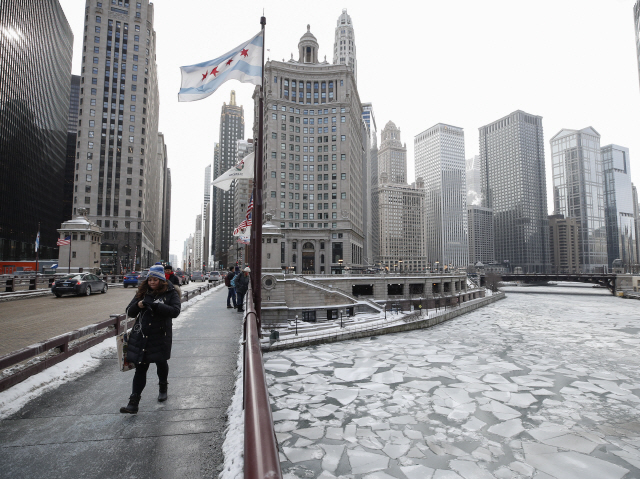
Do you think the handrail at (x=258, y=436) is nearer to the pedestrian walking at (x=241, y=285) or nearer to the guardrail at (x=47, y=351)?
the guardrail at (x=47, y=351)

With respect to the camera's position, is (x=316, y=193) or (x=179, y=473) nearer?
(x=179, y=473)

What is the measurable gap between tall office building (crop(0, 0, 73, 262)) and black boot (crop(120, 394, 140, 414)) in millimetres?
92428

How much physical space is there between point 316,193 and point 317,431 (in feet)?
266

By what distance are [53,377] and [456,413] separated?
960 centimetres

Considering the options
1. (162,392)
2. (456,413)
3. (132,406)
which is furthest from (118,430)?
(456,413)

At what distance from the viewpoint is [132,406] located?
5.38 meters

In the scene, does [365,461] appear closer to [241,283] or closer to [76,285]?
[241,283]

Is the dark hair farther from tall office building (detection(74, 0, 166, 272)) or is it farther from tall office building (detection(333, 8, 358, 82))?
tall office building (detection(333, 8, 358, 82))

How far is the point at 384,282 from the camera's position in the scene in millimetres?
58156

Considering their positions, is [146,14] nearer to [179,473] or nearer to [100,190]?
[100,190]

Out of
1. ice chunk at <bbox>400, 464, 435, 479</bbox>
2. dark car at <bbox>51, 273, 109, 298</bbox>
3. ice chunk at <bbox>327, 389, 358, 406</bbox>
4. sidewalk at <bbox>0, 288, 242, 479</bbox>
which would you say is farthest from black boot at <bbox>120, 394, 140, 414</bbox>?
dark car at <bbox>51, 273, 109, 298</bbox>

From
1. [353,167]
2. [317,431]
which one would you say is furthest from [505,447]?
[353,167]

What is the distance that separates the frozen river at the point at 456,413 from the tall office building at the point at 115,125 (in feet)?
248

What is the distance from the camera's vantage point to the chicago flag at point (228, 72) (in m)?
12.1
